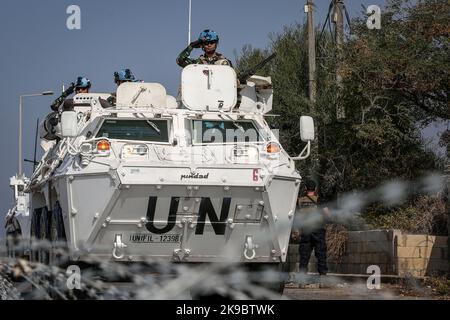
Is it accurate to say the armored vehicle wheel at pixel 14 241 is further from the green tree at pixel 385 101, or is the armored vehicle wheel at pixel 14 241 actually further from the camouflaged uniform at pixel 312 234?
the green tree at pixel 385 101

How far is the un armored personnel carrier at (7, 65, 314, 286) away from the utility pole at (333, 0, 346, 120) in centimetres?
766

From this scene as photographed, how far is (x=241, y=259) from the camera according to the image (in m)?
11.6

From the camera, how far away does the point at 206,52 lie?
13961 millimetres

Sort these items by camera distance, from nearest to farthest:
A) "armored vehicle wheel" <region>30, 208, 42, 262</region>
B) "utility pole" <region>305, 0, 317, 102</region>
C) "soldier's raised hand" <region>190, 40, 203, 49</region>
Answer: "soldier's raised hand" <region>190, 40, 203, 49</region> < "armored vehicle wheel" <region>30, 208, 42, 262</region> < "utility pole" <region>305, 0, 317, 102</region>

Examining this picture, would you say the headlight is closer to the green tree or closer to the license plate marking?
the license plate marking

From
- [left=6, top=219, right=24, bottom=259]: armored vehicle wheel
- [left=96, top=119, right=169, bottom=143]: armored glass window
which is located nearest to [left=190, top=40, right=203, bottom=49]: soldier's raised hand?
[left=96, top=119, right=169, bottom=143]: armored glass window

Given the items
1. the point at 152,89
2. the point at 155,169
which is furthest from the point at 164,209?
the point at 152,89

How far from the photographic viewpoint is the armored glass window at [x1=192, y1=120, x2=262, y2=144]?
12.2 meters

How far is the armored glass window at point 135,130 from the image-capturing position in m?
12.1

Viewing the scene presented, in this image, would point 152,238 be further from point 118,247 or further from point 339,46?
point 339,46

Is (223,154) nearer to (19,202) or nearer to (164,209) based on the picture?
(164,209)

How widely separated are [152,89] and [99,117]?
1.00m

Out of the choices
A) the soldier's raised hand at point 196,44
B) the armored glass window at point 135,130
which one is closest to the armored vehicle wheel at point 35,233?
the armored glass window at point 135,130

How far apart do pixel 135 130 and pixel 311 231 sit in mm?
3971
